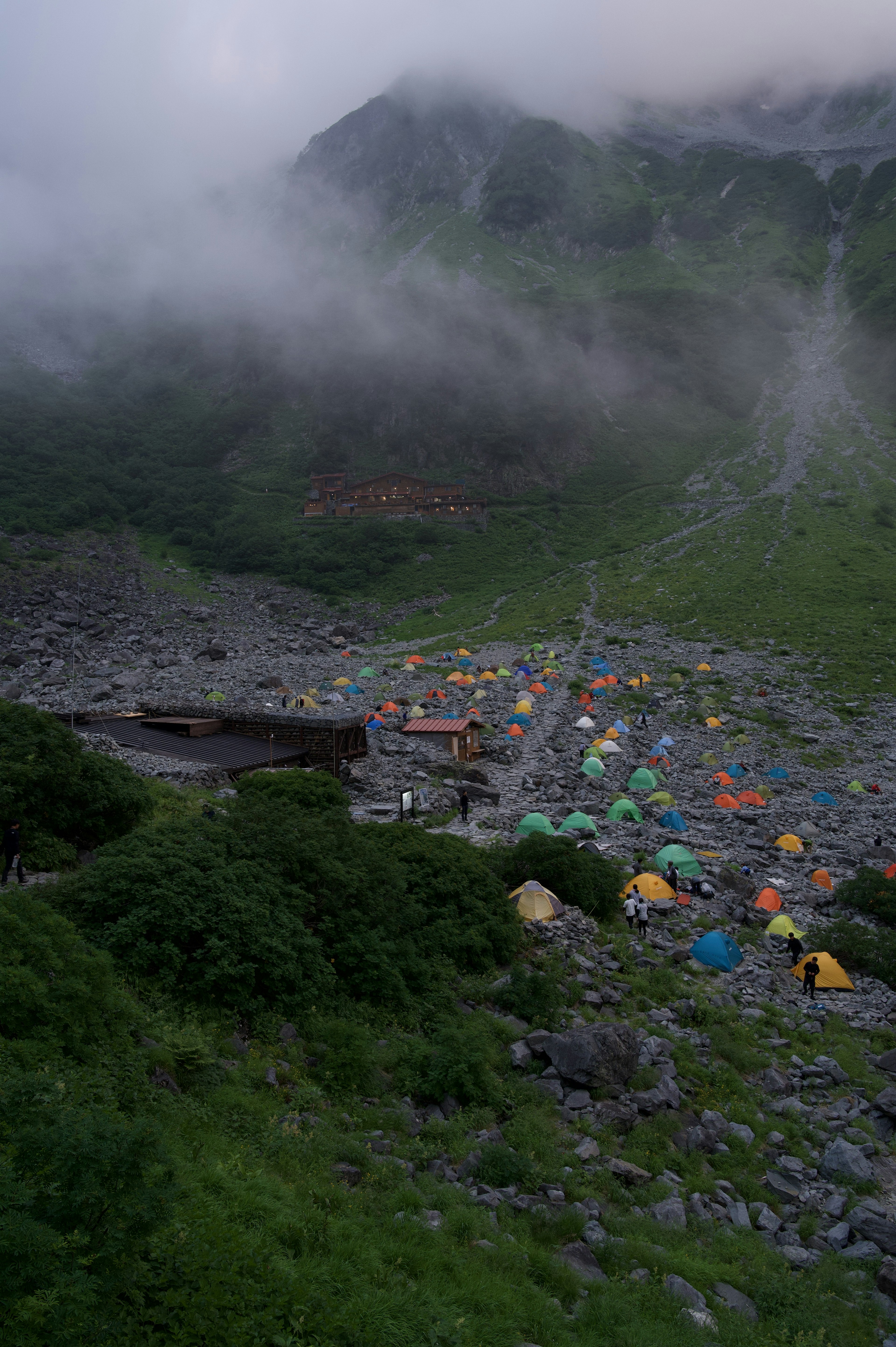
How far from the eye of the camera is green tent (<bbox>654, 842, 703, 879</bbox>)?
806 inches

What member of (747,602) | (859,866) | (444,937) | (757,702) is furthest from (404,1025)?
(747,602)

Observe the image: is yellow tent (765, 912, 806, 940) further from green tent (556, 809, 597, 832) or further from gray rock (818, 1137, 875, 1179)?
gray rock (818, 1137, 875, 1179)

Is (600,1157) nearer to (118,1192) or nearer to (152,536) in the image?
(118,1192)

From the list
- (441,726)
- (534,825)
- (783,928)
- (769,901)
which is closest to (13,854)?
(534,825)

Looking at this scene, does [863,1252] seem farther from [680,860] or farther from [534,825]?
[534,825]

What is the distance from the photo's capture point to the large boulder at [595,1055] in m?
10.9

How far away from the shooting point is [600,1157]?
9.57m

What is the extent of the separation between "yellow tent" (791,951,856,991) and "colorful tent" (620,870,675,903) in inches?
145

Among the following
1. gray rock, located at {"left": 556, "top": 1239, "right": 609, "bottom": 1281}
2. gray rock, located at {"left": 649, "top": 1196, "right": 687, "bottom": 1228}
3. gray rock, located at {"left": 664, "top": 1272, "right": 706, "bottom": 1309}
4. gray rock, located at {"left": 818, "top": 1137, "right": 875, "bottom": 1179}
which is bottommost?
gray rock, located at {"left": 818, "top": 1137, "right": 875, "bottom": 1179}

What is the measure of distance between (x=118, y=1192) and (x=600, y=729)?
33220mm

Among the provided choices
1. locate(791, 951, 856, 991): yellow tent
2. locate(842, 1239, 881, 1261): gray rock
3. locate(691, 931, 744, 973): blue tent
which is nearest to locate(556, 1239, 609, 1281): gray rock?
locate(842, 1239, 881, 1261): gray rock

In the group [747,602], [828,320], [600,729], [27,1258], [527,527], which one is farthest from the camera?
[828,320]

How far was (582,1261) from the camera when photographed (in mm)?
7828

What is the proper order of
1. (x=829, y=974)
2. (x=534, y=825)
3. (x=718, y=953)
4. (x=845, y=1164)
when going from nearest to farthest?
(x=845, y=1164) < (x=829, y=974) < (x=718, y=953) < (x=534, y=825)
